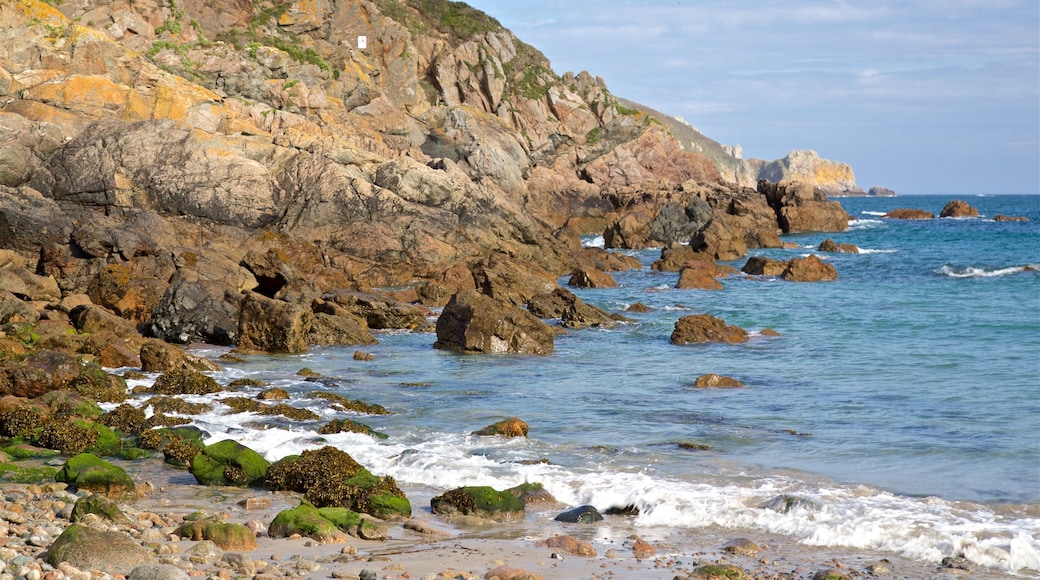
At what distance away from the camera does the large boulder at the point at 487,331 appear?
24734 mm

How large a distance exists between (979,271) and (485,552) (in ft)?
142

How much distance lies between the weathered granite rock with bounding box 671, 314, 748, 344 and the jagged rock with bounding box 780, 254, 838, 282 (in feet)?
57.8

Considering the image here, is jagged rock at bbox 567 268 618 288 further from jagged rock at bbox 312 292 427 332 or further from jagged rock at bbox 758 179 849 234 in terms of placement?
jagged rock at bbox 758 179 849 234

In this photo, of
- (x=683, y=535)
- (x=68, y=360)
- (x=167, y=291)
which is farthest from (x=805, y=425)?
(x=167, y=291)

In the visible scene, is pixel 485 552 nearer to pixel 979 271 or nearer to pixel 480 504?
pixel 480 504

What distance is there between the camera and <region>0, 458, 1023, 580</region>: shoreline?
323 inches

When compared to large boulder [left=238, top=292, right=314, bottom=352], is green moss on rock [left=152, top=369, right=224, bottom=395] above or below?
below

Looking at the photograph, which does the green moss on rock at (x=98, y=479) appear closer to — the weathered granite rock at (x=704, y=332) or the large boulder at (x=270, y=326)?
the large boulder at (x=270, y=326)

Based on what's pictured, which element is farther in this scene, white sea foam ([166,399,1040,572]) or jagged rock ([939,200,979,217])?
jagged rock ([939,200,979,217])

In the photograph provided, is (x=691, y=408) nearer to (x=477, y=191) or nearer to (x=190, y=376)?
(x=190, y=376)

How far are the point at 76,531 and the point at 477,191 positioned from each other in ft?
123

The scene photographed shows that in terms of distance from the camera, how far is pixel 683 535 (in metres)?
10.4

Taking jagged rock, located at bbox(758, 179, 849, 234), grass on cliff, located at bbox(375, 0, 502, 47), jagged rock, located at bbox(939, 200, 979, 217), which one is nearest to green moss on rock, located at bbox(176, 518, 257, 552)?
jagged rock, located at bbox(758, 179, 849, 234)

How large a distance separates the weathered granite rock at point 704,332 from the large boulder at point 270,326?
1049cm
